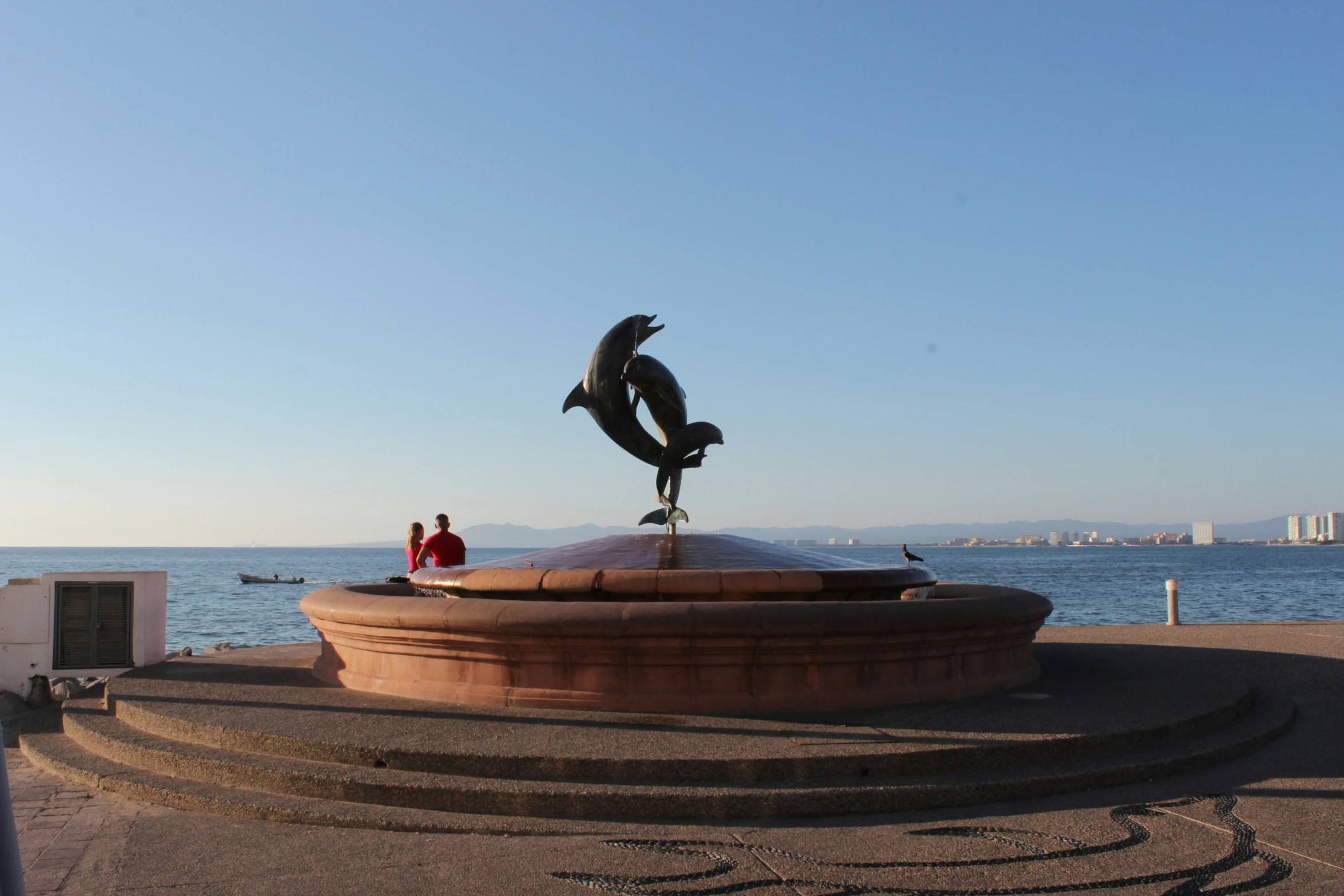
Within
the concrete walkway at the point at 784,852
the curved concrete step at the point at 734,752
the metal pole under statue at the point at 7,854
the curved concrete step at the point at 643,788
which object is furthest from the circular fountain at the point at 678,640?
the metal pole under statue at the point at 7,854

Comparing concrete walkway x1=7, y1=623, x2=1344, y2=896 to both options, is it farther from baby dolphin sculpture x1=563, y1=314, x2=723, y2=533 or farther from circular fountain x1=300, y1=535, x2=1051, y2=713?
baby dolphin sculpture x1=563, y1=314, x2=723, y2=533

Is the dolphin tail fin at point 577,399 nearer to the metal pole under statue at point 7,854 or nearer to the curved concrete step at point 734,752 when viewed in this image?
the curved concrete step at point 734,752

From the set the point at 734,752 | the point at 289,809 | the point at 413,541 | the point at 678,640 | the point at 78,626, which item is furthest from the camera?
the point at 413,541

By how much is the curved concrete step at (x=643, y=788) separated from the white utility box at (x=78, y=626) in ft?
11.1

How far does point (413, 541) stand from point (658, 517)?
3.53 meters

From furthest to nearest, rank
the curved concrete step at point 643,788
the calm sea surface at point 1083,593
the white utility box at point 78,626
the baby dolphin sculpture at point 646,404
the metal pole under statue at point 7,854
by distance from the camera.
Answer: the calm sea surface at point 1083,593 < the baby dolphin sculpture at point 646,404 < the white utility box at point 78,626 < the curved concrete step at point 643,788 < the metal pole under statue at point 7,854

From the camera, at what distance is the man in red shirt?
Answer: 10367 millimetres

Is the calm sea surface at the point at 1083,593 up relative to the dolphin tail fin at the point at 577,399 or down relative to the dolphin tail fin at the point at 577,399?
down

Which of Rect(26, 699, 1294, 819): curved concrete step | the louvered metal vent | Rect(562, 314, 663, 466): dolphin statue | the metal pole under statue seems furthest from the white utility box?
the metal pole under statue

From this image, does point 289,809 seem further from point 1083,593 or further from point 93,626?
point 1083,593

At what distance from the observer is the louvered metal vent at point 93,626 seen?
901 centimetres

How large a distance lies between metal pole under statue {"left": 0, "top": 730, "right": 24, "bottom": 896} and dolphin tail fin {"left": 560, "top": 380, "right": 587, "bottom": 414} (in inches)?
301

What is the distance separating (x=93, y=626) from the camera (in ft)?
29.9

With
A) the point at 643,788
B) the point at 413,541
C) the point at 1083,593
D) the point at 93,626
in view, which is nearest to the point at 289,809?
the point at 643,788
